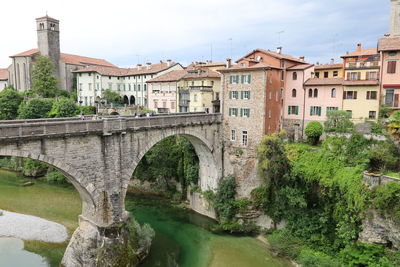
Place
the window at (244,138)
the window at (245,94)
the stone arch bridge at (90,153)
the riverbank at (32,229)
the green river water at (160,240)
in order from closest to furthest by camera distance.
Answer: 1. the stone arch bridge at (90,153)
2. the green river water at (160,240)
3. the riverbank at (32,229)
4. the window at (245,94)
5. the window at (244,138)

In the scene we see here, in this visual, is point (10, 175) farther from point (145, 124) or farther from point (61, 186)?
point (145, 124)

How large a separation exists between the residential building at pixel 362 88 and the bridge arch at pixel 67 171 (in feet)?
87.7

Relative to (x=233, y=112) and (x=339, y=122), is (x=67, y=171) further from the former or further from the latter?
(x=339, y=122)

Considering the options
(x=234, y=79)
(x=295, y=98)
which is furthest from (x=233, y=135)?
(x=295, y=98)

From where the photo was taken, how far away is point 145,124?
23.6 metres

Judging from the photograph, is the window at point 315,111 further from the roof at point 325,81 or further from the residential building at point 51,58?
the residential building at point 51,58

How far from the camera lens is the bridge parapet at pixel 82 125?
1623cm

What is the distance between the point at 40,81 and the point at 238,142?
50010mm

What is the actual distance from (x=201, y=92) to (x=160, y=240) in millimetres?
22279

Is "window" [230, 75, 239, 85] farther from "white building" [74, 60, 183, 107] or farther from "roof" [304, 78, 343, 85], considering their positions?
"white building" [74, 60, 183, 107]

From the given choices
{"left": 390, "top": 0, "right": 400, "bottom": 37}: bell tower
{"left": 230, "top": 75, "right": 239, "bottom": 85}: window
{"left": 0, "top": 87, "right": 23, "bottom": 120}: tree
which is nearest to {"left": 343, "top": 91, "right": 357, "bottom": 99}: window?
{"left": 230, "top": 75, "right": 239, "bottom": 85}: window

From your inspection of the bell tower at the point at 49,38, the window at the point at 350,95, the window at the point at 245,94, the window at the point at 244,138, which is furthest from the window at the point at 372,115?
the bell tower at the point at 49,38

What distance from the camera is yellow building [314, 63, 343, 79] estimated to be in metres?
35.6

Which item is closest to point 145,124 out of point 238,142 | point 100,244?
point 100,244
